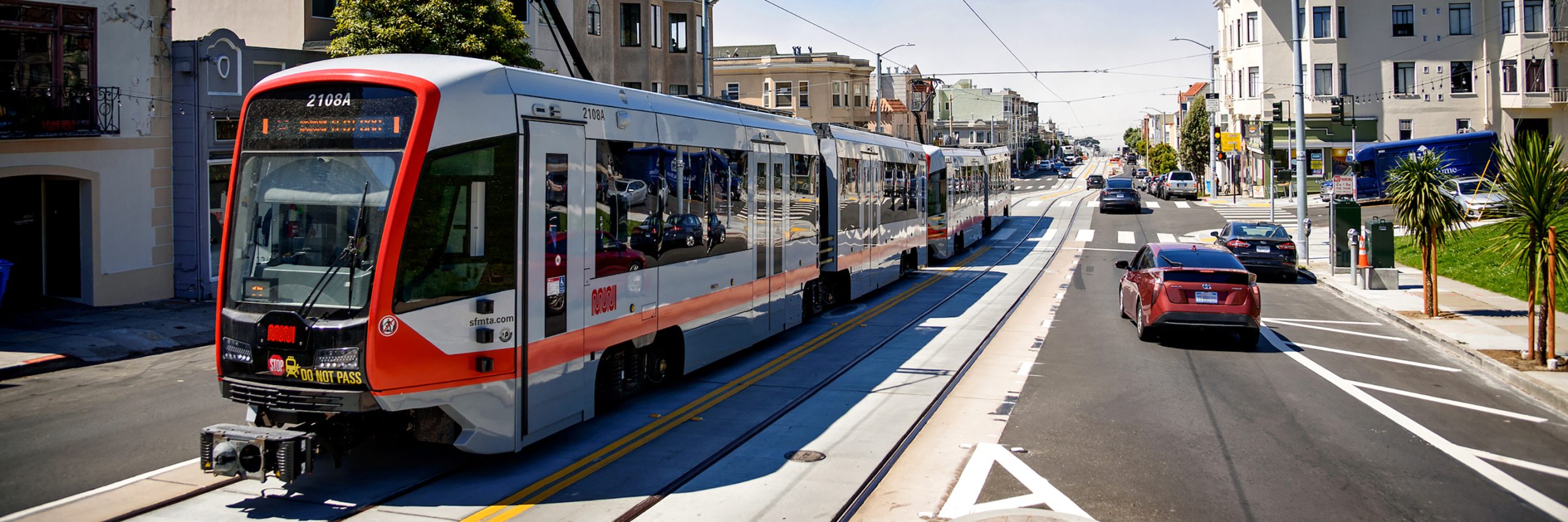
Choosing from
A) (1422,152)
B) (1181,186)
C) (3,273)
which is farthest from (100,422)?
(1181,186)

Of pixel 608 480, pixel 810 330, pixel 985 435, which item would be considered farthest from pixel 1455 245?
pixel 608 480

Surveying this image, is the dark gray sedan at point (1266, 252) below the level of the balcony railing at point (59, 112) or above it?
below

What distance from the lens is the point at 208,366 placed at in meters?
14.7

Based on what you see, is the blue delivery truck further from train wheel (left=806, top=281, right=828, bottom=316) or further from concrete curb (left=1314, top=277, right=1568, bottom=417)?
train wheel (left=806, top=281, right=828, bottom=316)

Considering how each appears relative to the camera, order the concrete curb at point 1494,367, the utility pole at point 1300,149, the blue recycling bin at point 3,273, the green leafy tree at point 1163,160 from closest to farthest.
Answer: the concrete curb at point 1494,367, the blue recycling bin at point 3,273, the utility pole at point 1300,149, the green leafy tree at point 1163,160

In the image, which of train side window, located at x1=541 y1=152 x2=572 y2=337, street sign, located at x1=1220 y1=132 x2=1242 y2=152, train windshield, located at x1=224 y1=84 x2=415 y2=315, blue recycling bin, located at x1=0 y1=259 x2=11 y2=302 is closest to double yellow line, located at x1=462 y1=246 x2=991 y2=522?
train side window, located at x1=541 y1=152 x2=572 y2=337

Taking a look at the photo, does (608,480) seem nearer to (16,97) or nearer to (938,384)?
(938,384)

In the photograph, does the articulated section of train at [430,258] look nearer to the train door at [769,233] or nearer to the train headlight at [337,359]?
the train headlight at [337,359]

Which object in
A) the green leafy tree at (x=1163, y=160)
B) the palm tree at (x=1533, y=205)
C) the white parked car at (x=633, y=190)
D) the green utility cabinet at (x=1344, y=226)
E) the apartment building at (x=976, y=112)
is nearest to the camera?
the white parked car at (x=633, y=190)

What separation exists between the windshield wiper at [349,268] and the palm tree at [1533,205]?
13929 mm

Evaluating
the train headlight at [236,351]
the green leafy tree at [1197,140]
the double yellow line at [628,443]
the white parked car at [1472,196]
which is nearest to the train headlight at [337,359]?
the train headlight at [236,351]

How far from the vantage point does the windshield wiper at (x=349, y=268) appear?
7973 mm

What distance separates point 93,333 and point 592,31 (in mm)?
20918

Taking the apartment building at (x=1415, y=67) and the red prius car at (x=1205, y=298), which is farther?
the apartment building at (x=1415, y=67)
